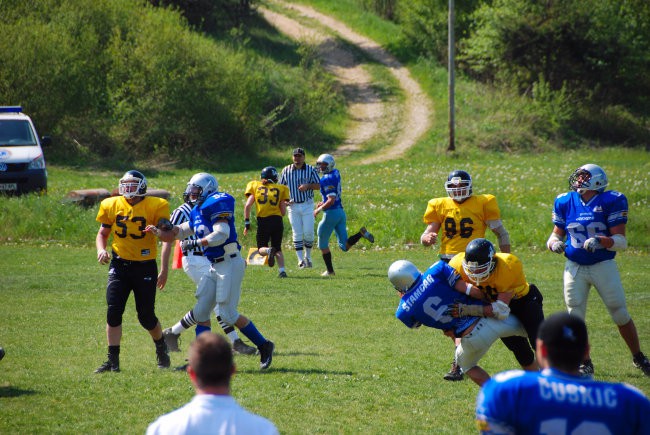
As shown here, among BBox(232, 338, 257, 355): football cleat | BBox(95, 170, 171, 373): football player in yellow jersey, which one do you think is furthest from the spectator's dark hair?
BBox(232, 338, 257, 355): football cleat

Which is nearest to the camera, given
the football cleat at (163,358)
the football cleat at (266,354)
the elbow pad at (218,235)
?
the elbow pad at (218,235)

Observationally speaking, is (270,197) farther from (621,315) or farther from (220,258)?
(621,315)

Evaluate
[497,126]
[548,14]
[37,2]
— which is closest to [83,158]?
[37,2]

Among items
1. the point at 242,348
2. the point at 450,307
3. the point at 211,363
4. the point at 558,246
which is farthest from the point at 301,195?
the point at 211,363

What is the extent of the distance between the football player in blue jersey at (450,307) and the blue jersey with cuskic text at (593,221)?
205cm

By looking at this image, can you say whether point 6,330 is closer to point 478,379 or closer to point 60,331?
point 60,331

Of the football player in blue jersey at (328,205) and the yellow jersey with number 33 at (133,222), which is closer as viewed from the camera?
the yellow jersey with number 33 at (133,222)

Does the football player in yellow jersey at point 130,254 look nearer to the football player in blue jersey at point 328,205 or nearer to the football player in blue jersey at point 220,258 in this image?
the football player in blue jersey at point 220,258

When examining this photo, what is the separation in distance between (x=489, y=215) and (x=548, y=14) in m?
32.6

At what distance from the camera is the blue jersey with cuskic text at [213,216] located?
849 cm

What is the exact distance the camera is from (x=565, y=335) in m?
3.57

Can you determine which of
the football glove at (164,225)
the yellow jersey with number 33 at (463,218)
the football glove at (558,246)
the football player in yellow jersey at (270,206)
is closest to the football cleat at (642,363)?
the football glove at (558,246)

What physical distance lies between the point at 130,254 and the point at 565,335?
584 centimetres

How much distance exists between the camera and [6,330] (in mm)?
10703
